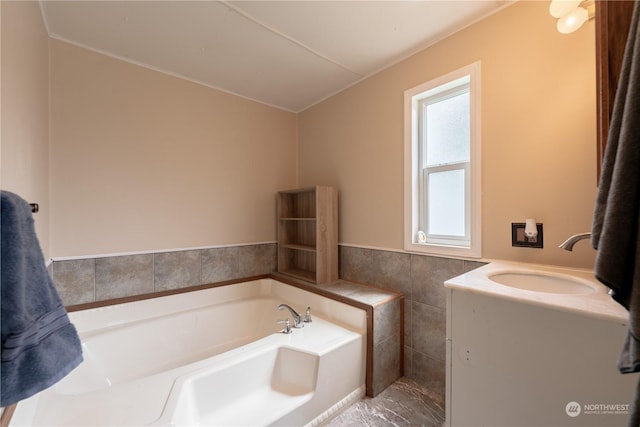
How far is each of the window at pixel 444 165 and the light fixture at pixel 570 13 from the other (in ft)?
1.34

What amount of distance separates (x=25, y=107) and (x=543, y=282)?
259 cm

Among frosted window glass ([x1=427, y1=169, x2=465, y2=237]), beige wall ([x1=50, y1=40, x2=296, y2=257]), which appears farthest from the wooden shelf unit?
frosted window glass ([x1=427, y1=169, x2=465, y2=237])

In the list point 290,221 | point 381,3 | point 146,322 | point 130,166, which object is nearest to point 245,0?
point 381,3

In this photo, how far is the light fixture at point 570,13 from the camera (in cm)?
109

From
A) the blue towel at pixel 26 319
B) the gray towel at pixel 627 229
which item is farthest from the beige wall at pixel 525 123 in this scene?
the blue towel at pixel 26 319

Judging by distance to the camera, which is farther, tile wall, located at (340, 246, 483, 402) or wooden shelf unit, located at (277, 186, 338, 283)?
wooden shelf unit, located at (277, 186, 338, 283)

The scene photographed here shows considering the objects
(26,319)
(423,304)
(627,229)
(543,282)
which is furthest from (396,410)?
(26,319)

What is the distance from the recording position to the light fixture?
1087mm

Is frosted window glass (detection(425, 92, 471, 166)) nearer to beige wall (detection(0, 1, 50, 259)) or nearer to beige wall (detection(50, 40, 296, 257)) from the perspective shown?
beige wall (detection(50, 40, 296, 257))

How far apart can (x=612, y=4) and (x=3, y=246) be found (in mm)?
1557

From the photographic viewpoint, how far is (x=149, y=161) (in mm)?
2016

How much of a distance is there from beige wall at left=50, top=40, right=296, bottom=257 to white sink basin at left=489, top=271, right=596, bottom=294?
6.88ft

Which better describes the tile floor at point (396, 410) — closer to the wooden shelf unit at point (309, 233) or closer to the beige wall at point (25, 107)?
the wooden shelf unit at point (309, 233)

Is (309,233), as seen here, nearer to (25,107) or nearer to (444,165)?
(444,165)
